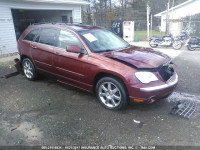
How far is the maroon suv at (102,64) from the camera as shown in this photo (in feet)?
10.8

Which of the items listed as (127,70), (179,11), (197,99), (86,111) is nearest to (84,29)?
(127,70)

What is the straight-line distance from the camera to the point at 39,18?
16.5 meters

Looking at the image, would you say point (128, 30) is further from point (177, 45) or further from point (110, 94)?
point (110, 94)

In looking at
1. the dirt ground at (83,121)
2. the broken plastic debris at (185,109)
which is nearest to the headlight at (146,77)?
the dirt ground at (83,121)

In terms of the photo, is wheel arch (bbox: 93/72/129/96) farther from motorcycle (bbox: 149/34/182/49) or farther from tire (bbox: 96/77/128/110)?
motorcycle (bbox: 149/34/182/49)

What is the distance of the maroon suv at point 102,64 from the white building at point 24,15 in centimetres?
625

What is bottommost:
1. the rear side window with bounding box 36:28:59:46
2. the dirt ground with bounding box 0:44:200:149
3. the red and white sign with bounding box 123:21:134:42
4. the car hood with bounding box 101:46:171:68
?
the dirt ground with bounding box 0:44:200:149

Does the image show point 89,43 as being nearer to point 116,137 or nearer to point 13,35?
point 116,137

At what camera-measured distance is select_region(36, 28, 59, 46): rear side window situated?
15.0 ft

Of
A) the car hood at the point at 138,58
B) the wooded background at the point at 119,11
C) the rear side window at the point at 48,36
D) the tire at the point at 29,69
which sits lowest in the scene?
the tire at the point at 29,69

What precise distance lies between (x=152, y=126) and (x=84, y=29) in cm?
268

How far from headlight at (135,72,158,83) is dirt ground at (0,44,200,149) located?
30.3 inches

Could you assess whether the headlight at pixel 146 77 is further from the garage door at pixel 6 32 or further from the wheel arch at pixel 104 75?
the garage door at pixel 6 32

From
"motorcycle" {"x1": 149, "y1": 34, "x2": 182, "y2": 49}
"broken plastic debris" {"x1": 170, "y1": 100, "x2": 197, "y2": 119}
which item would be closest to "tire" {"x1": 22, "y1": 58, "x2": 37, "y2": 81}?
"broken plastic debris" {"x1": 170, "y1": 100, "x2": 197, "y2": 119}
